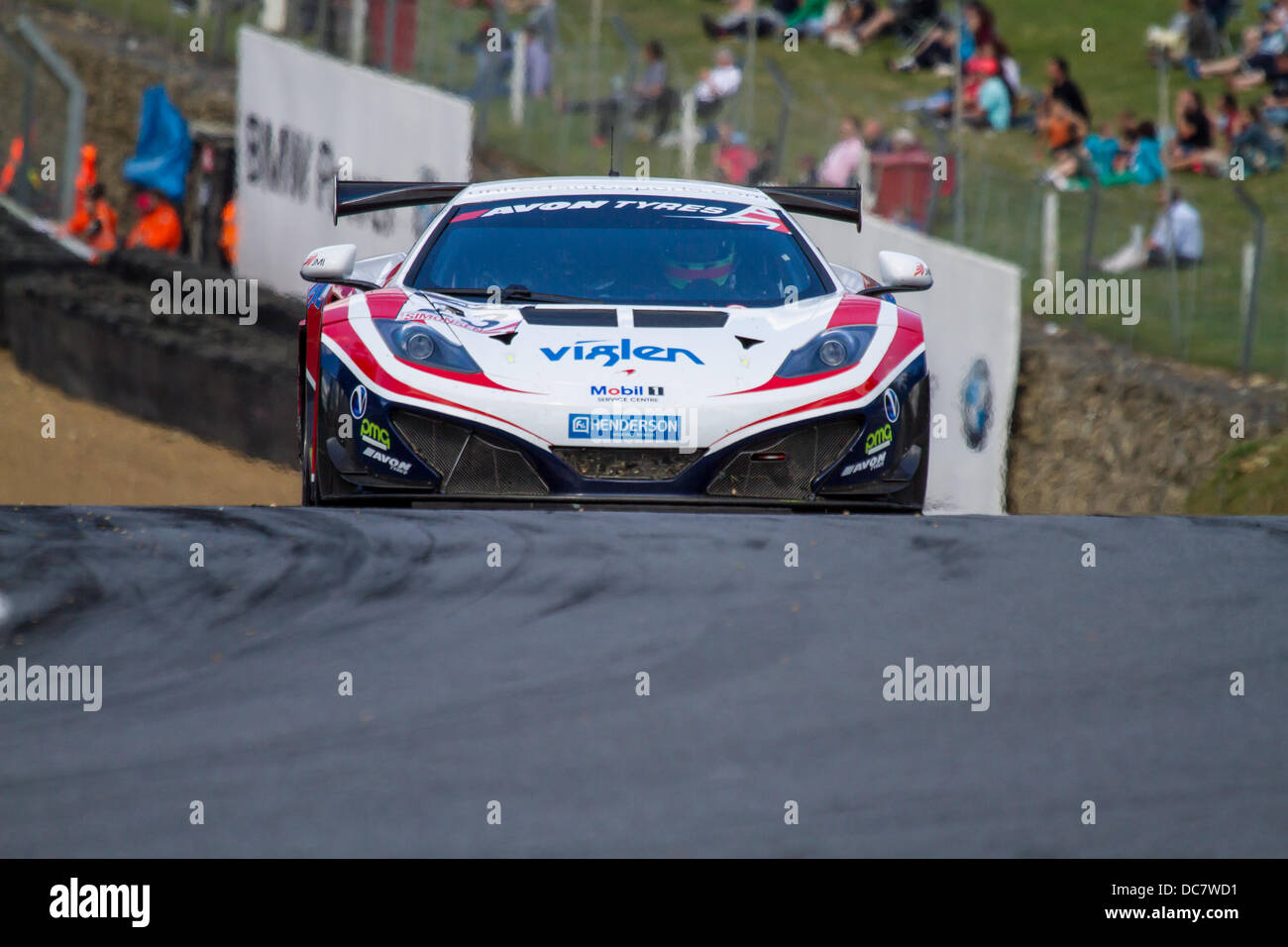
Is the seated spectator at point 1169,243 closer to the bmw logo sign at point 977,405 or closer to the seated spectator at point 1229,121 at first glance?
the bmw logo sign at point 977,405

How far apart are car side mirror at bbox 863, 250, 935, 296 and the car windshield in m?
0.22

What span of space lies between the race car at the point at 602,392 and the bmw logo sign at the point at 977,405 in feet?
15.1

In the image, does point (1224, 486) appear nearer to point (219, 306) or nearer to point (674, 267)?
point (674, 267)

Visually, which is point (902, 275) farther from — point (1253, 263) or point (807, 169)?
point (807, 169)

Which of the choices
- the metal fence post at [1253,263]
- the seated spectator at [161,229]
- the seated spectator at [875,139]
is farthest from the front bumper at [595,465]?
the seated spectator at [161,229]

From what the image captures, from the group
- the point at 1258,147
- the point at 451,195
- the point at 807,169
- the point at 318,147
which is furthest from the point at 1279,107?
the point at 451,195

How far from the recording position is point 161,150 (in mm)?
18172

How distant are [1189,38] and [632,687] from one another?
15462mm

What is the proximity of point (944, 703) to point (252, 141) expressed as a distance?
1411cm

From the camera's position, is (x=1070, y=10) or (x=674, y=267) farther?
(x=1070, y=10)

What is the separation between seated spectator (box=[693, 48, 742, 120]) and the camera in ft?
45.8

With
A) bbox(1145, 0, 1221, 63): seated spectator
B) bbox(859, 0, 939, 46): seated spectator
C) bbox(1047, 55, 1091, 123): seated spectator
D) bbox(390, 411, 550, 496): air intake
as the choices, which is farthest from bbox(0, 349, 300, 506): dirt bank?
bbox(859, 0, 939, 46): seated spectator
